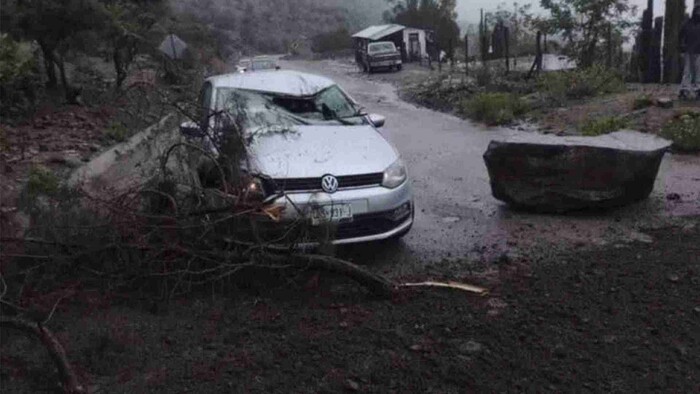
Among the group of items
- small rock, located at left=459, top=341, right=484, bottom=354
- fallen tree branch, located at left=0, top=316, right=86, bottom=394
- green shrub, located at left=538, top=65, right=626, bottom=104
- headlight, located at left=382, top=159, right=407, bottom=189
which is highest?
headlight, located at left=382, top=159, right=407, bottom=189

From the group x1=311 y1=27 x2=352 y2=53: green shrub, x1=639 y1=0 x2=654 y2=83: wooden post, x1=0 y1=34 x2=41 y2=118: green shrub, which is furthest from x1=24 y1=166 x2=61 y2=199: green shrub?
x1=311 y1=27 x2=352 y2=53: green shrub

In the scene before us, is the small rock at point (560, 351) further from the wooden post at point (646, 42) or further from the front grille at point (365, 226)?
the wooden post at point (646, 42)

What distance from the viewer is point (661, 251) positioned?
20.2ft

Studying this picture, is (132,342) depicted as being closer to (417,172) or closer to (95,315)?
(95,315)

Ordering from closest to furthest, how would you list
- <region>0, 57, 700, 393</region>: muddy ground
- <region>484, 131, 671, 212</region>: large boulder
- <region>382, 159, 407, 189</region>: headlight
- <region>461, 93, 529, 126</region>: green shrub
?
1. <region>0, 57, 700, 393</region>: muddy ground
2. <region>382, 159, 407, 189</region>: headlight
3. <region>484, 131, 671, 212</region>: large boulder
4. <region>461, 93, 529, 126</region>: green shrub

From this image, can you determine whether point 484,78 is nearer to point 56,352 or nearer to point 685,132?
point 685,132

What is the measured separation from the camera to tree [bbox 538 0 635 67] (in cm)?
2550

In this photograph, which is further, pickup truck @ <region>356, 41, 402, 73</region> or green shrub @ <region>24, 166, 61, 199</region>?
pickup truck @ <region>356, 41, 402, 73</region>

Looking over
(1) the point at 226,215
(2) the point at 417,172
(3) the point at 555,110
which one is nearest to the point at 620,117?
(3) the point at 555,110

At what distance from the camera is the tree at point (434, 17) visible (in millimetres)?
71056

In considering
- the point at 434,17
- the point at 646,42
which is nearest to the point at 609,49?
the point at 646,42

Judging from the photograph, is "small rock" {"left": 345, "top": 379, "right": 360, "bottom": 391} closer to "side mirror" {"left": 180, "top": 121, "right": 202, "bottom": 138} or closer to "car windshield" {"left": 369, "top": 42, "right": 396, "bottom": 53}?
"side mirror" {"left": 180, "top": 121, "right": 202, "bottom": 138}

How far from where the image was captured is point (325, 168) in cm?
622

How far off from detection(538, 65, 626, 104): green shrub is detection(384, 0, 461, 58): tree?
4854 centimetres
